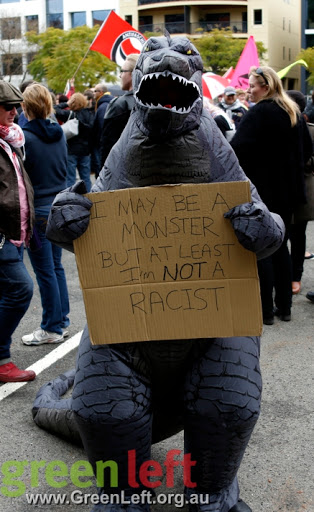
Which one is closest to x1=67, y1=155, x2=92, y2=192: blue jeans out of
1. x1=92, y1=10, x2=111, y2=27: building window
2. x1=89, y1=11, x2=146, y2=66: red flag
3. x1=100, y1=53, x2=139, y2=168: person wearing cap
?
x1=89, y1=11, x2=146, y2=66: red flag

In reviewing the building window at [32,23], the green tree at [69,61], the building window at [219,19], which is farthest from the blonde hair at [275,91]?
the building window at [219,19]

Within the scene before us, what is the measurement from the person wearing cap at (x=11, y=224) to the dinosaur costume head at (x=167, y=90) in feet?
5.63

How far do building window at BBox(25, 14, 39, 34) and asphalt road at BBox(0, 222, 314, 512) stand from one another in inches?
1883

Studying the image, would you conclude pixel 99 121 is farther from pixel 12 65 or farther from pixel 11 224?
pixel 12 65

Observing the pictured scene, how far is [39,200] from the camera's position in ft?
15.1

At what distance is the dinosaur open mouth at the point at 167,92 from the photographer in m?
2.18

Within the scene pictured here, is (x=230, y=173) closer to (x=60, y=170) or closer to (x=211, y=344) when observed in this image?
(x=211, y=344)

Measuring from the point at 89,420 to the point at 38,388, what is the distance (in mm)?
1763

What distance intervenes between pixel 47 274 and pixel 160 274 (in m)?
2.53

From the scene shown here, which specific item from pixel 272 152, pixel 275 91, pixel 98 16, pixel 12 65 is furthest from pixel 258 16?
pixel 272 152

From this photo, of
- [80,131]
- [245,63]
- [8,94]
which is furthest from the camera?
[245,63]

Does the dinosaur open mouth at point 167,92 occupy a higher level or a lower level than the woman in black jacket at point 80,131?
higher

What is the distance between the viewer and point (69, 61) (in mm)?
29797
